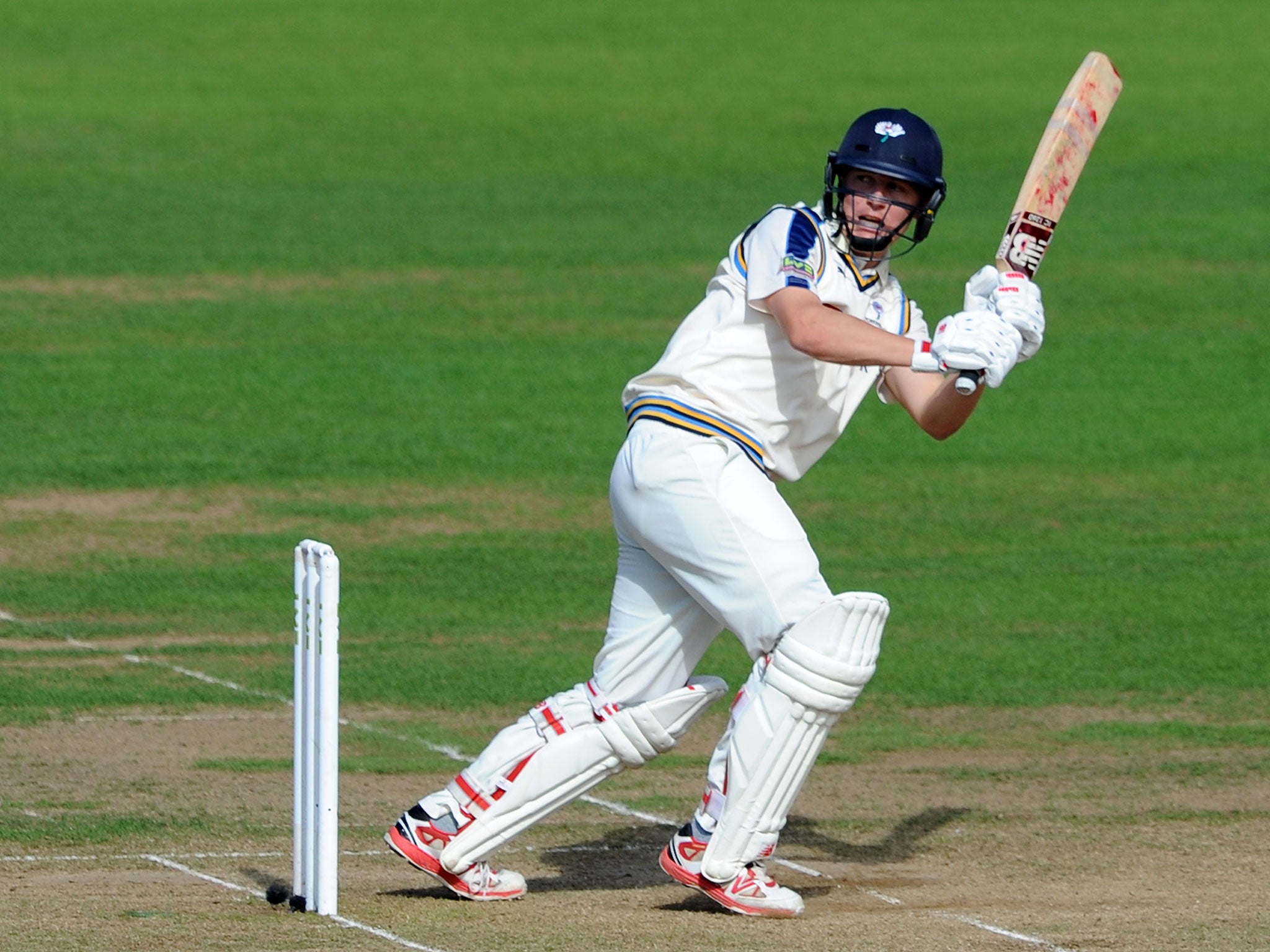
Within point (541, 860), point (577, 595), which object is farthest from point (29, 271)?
point (541, 860)

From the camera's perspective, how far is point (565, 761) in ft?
18.1

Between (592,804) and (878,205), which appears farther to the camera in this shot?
(592,804)

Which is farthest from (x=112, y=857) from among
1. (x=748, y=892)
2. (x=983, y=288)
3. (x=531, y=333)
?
(x=531, y=333)

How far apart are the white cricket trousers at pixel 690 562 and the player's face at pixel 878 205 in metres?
0.70

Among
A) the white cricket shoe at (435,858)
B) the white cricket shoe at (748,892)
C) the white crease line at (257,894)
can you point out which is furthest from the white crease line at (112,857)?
the white cricket shoe at (748,892)

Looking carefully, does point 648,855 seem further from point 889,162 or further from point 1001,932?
point 889,162

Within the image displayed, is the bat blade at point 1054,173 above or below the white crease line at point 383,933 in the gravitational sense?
above

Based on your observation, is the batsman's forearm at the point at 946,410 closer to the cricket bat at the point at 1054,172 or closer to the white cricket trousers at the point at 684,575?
the cricket bat at the point at 1054,172

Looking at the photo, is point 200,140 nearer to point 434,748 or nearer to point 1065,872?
point 434,748

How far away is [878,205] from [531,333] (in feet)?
33.4

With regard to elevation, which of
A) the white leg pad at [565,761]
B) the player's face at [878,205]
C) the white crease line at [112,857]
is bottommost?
the white crease line at [112,857]

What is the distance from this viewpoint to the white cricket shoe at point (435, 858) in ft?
18.2

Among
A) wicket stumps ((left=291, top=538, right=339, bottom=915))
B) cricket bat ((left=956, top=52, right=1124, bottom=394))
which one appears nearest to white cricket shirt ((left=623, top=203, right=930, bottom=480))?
cricket bat ((left=956, top=52, right=1124, bottom=394))

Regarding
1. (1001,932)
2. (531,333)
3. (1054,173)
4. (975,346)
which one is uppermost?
(531,333)
